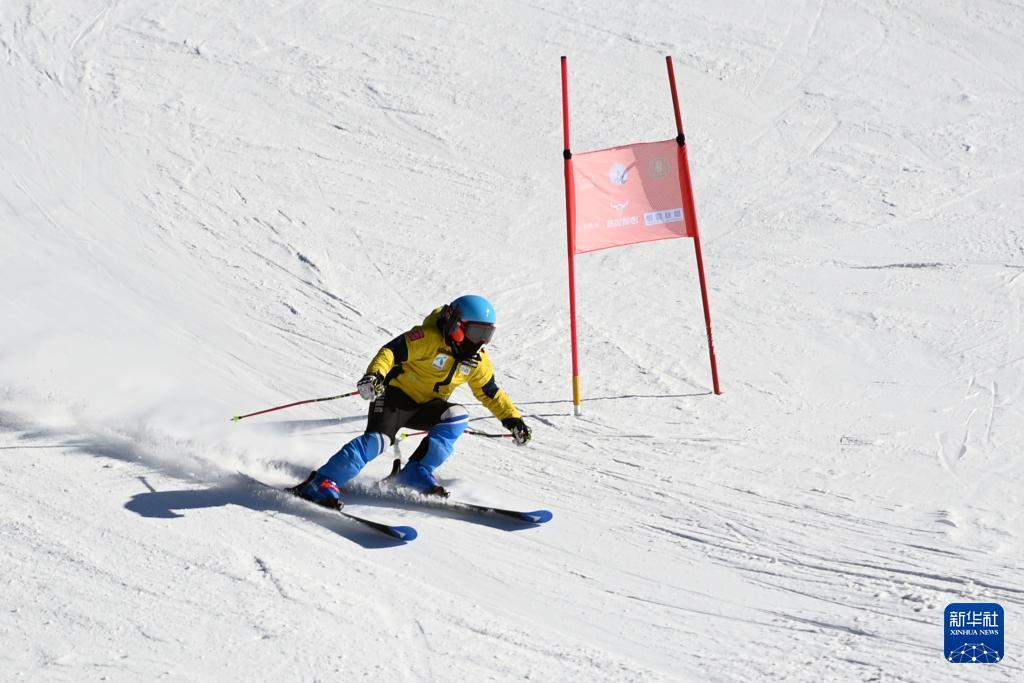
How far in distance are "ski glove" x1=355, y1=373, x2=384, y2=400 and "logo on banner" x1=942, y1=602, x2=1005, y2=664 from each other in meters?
3.31

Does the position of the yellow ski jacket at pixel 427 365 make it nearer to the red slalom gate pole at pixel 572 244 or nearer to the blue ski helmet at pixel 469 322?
the blue ski helmet at pixel 469 322

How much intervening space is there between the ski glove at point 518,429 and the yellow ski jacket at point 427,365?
323 millimetres

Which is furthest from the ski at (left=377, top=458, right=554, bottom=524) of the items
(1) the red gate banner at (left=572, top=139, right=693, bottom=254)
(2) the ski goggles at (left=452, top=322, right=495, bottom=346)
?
(1) the red gate banner at (left=572, top=139, right=693, bottom=254)

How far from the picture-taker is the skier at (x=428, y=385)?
673 centimetres

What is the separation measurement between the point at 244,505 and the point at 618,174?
3643 mm

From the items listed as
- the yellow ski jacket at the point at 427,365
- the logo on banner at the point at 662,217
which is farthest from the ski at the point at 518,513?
the logo on banner at the point at 662,217

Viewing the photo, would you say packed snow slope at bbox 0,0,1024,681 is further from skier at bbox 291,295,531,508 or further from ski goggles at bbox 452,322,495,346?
ski goggles at bbox 452,322,495,346

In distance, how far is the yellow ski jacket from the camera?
688 centimetres

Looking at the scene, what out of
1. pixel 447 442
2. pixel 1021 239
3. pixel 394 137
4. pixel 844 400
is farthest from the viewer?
pixel 394 137

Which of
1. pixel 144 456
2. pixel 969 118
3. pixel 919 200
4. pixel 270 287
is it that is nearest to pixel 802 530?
pixel 144 456

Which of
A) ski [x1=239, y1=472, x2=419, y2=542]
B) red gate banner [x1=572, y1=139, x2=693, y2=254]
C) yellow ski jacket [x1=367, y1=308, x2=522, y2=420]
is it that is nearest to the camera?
ski [x1=239, y1=472, x2=419, y2=542]

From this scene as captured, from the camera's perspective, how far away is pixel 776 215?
11492 millimetres

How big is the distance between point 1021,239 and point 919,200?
45.9 inches

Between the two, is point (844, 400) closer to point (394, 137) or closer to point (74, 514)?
point (74, 514)
